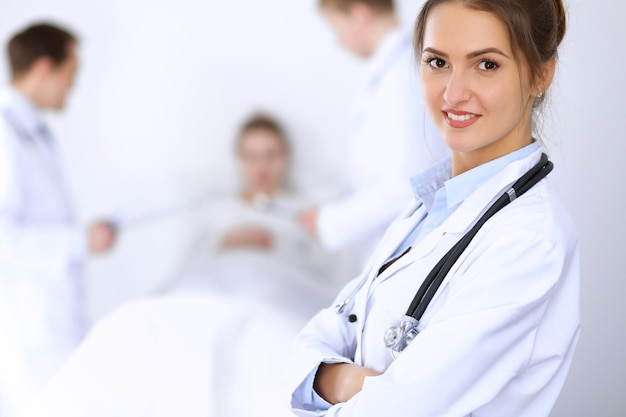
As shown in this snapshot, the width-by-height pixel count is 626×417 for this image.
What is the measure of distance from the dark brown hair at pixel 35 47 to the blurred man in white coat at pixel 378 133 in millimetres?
938

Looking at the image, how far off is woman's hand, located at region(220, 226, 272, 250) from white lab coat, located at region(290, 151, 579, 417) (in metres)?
1.89

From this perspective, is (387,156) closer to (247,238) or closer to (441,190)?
(441,190)

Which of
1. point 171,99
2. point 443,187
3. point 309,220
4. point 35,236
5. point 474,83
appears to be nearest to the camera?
point 474,83

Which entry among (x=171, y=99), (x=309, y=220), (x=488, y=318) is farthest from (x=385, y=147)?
(x=171, y=99)

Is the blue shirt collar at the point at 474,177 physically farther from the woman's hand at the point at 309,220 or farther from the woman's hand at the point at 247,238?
the woman's hand at the point at 247,238

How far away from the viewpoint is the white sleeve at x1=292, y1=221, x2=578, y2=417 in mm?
936

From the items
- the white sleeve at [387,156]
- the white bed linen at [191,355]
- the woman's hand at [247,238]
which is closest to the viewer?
the white bed linen at [191,355]

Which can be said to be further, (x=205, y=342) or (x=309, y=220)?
(x=309, y=220)

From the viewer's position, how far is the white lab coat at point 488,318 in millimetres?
938

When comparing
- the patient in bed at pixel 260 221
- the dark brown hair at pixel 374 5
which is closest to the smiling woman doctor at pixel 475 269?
the dark brown hair at pixel 374 5

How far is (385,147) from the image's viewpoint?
1.98m

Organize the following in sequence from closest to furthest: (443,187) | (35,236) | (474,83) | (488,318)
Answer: (488,318), (474,83), (443,187), (35,236)

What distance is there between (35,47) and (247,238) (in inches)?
43.0

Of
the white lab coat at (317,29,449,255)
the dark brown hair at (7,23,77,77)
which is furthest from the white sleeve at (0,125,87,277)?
the white lab coat at (317,29,449,255)
